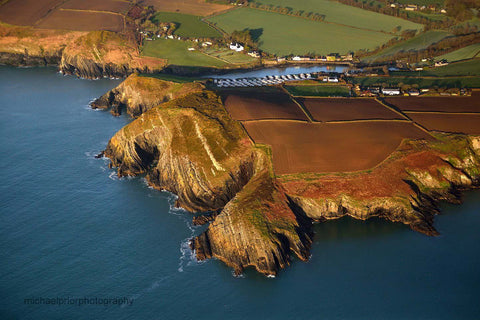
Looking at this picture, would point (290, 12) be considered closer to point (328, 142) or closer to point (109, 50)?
point (109, 50)

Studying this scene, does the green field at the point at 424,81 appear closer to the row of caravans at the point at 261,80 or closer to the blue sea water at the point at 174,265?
the row of caravans at the point at 261,80

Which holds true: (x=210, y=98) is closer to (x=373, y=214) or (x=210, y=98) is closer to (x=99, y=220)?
(x=99, y=220)

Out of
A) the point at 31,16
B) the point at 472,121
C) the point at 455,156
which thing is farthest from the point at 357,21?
the point at 31,16

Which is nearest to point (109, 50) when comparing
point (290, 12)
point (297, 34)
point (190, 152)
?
point (297, 34)

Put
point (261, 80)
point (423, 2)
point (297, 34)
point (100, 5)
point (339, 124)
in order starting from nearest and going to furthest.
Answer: point (339, 124)
point (261, 80)
point (297, 34)
point (100, 5)
point (423, 2)

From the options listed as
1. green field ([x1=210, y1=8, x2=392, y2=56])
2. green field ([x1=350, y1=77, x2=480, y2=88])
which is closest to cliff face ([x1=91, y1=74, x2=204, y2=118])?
green field ([x1=350, y1=77, x2=480, y2=88])

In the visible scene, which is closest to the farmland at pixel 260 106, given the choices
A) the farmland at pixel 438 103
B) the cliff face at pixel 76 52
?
the farmland at pixel 438 103
